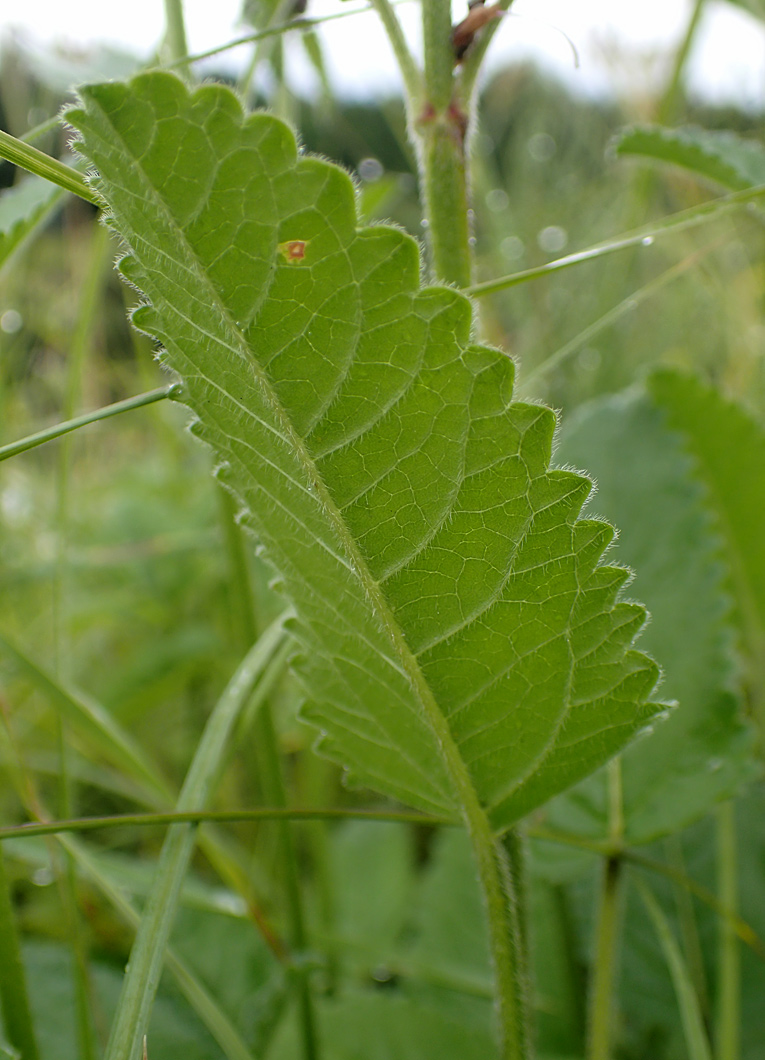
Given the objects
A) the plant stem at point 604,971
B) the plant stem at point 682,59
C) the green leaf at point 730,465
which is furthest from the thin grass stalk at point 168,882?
the plant stem at point 682,59

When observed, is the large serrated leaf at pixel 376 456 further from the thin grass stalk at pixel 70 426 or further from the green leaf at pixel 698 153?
the green leaf at pixel 698 153

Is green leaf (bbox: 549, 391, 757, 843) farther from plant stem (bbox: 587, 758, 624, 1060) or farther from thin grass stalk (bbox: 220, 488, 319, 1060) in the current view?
thin grass stalk (bbox: 220, 488, 319, 1060)

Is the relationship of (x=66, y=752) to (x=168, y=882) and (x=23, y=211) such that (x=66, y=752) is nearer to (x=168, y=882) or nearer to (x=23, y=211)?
(x=168, y=882)

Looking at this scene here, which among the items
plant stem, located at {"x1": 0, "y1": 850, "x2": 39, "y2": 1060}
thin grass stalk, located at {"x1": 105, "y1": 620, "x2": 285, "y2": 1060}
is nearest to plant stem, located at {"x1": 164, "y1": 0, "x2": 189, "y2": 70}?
thin grass stalk, located at {"x1": 105, "y1": 620, "x2": 285, "y2": 1060}

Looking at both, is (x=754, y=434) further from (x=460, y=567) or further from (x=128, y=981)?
(x=128, y=981)

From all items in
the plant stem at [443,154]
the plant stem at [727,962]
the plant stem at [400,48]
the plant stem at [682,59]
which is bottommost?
the plant stem at [727,962]

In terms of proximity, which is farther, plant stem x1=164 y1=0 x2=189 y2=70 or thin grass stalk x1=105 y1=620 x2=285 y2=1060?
plant stem x1=164 y1=0 x2=189 y2=70

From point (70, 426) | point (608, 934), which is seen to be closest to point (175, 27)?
point (70, 426)

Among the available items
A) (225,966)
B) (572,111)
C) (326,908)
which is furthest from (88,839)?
(572,111)

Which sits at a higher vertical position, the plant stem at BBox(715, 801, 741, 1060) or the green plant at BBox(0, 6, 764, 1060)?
the green plant at BBox(0, 6, 764, 1060)
